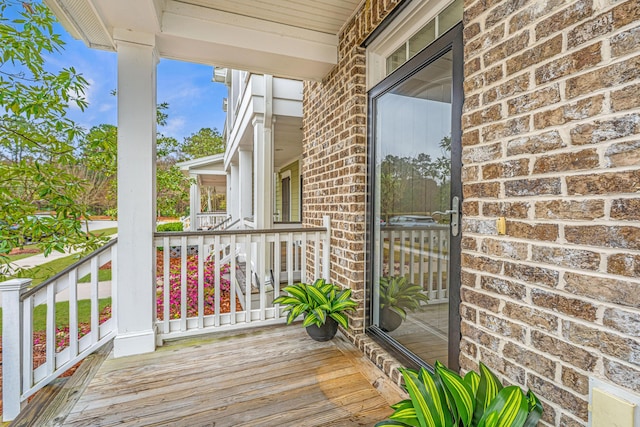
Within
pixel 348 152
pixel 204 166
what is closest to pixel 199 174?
pixel 204 166

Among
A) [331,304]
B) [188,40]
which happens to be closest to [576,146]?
[331,304]

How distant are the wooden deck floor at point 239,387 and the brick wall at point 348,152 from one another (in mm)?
565

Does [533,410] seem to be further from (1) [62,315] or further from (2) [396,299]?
(1) [62,315]

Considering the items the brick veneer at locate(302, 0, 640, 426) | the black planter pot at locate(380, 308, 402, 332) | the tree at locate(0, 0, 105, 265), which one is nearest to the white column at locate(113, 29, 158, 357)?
the tree at locate(0, 0, 105, 265)

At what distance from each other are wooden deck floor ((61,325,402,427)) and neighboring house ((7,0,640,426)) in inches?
9.1

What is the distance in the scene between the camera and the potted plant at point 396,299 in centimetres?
219

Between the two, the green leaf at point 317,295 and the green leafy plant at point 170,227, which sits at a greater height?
the green leafy plant at point 170,227

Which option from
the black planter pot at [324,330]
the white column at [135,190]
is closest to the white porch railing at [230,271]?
the white column at [135,190]

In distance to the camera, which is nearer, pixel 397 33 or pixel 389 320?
pixel 397 33

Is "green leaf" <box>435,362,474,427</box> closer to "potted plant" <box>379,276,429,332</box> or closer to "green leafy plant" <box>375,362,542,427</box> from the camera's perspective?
"green leafy plant" <box>375,362,542,427</box>

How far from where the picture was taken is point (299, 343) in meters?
2.73

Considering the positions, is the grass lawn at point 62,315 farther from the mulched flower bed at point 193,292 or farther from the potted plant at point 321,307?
the potted plant at point 321,307

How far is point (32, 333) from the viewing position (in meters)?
2.01

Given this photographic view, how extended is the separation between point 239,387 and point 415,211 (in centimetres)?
167
